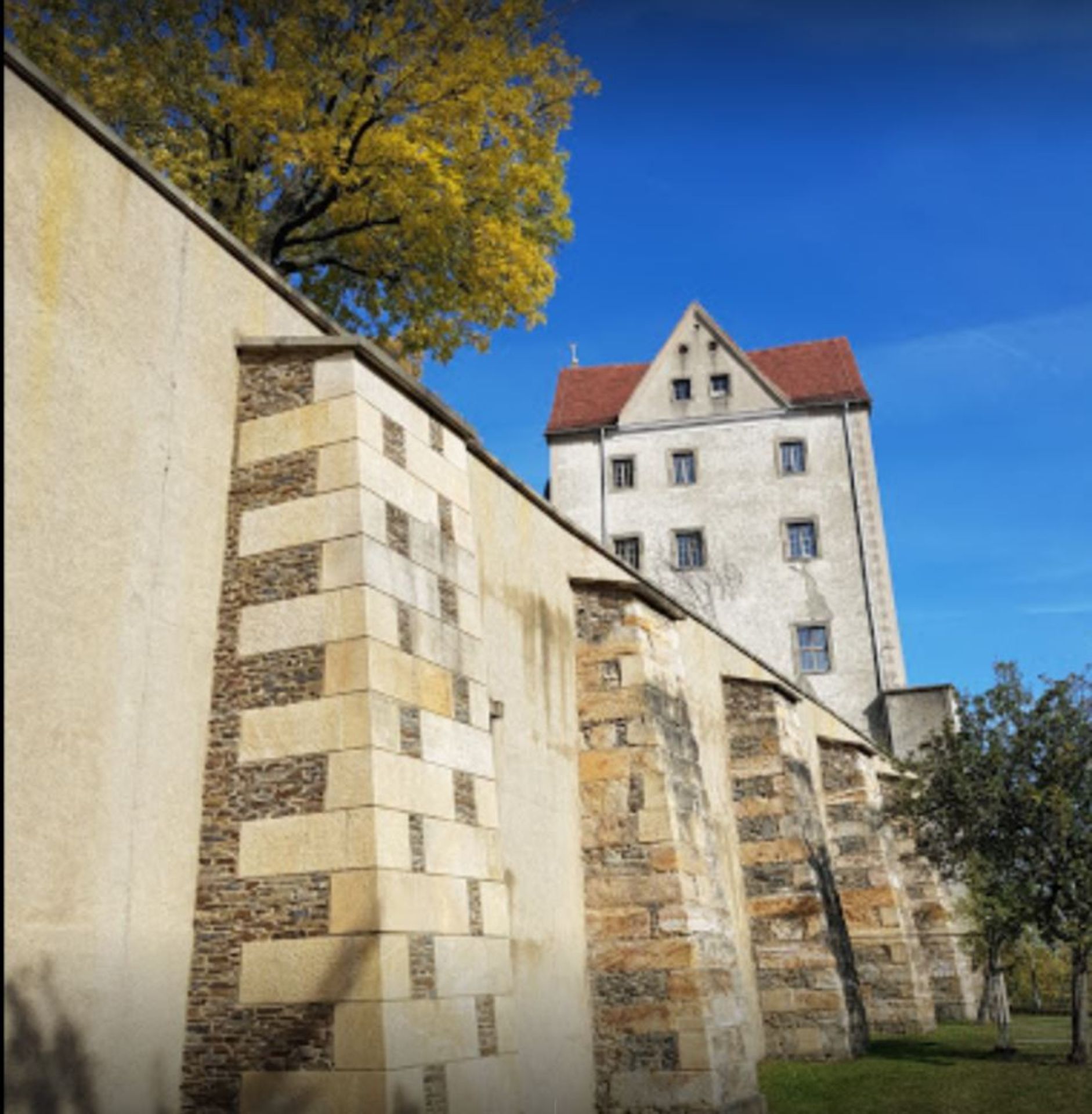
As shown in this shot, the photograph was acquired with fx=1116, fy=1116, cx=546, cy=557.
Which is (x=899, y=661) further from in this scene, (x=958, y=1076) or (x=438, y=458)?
(x=438, y=458)

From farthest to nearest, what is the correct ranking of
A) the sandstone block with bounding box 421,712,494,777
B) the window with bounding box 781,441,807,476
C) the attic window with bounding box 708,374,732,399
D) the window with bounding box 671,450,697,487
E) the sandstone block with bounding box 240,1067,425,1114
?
the attic window with bounding box 708,374,732,399
the window with bounding box 671,450,697,487
the window with bounding box 781,441,807,476
the sandstone block with bounding box 421,712,494,777
the sandstone block with bounding box 240,1067,425,1114

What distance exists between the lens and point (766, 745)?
1888cm

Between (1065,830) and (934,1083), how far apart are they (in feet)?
14.7

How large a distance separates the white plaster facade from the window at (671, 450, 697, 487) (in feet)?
0.48

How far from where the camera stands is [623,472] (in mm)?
37469

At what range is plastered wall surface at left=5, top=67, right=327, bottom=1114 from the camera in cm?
686

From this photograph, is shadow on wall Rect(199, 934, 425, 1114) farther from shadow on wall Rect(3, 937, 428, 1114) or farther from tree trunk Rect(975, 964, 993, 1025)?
tree trunk Rect(975, 964, 993, 1025)

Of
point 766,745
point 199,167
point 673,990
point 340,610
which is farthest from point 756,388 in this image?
point 340,610

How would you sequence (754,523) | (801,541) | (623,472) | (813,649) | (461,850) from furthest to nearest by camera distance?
(623,472) → (754,523) → (801,541) → (813,649) → (461,850)

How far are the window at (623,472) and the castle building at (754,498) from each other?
0.17ft

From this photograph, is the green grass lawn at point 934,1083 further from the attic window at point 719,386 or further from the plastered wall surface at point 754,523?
the attic window at point 719,386

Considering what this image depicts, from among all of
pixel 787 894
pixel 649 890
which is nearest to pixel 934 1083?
pixel 787 894

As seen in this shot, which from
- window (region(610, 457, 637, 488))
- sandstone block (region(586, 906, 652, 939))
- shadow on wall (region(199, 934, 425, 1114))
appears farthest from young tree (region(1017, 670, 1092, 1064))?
window (region(610, 457, 637, 488))

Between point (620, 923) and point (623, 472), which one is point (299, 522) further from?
point (623, 472)
